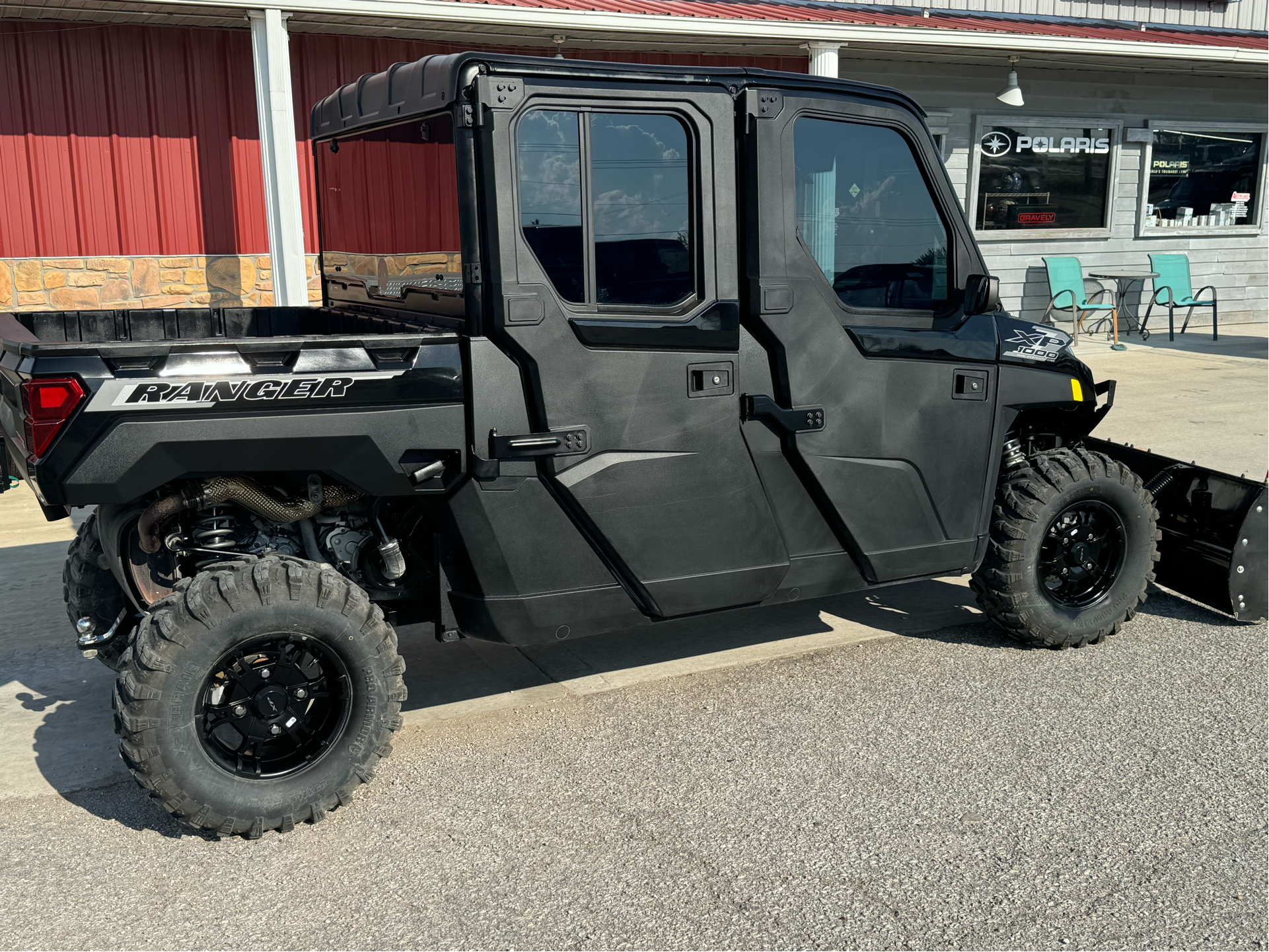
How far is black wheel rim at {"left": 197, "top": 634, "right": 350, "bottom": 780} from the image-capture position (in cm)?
355

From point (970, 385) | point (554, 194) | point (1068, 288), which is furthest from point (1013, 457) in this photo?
point (1068, 288)

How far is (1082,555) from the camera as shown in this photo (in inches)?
196

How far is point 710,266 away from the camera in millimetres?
3883

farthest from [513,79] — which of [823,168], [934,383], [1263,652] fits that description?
[1263,652]

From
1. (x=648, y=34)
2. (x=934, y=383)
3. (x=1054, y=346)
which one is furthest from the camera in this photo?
(x=648, y=34)

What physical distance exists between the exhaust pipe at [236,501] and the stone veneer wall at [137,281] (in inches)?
262

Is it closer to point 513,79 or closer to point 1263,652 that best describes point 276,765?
point 513,79

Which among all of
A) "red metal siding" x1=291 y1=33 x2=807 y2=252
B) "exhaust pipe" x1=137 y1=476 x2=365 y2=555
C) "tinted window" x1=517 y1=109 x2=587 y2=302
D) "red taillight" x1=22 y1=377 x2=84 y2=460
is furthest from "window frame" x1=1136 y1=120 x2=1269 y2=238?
"red taillight" x1=22 y1=377 x2=84 y2=460

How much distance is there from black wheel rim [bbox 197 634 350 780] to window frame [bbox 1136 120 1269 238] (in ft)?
49.0

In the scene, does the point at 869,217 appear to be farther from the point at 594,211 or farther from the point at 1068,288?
the point at 1068,288

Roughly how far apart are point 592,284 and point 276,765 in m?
1.80

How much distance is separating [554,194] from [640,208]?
0.30m

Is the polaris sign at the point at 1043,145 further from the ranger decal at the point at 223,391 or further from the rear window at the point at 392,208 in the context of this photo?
the ranger decal at the point at 223,391

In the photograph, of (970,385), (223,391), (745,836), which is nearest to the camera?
(223,391)
